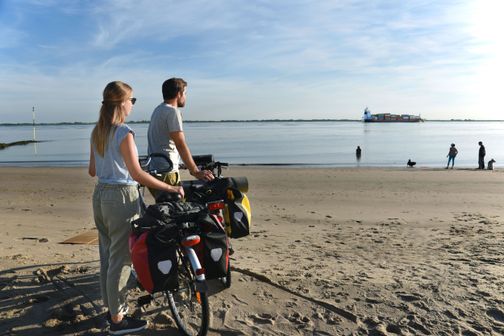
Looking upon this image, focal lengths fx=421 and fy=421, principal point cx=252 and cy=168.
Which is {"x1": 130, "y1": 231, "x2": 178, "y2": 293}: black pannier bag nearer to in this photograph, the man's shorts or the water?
the man's shorts

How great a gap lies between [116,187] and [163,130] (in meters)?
0.97

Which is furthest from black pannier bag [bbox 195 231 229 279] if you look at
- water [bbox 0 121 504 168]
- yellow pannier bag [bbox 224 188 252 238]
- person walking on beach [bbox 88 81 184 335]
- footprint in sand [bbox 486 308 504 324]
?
water [bbox 0 121 504 168]

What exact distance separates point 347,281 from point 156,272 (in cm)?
243

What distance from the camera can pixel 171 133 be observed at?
12.3 feet

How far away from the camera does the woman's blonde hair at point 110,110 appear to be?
2.94 m

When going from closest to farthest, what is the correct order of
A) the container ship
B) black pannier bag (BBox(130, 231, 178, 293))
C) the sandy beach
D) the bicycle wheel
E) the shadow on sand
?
black pannier bag (BBox(130, 231, 178, 293))
the bicycle wheel
the shadow on sand
the sandy beach
the container ship

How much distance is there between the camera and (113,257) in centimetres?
313

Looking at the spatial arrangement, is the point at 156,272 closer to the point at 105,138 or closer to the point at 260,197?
the point at 105,138

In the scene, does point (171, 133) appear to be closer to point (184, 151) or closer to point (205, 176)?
point (184, 151)

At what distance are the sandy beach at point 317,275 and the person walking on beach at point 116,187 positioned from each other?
45cm

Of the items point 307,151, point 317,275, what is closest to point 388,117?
point 307,151

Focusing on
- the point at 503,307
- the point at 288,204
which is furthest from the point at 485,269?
the point at 288,204

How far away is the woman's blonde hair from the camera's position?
9.63ft

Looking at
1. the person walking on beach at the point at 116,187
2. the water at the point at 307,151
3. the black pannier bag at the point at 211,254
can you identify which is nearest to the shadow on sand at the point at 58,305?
the person walking on beach at the point at 116,187
